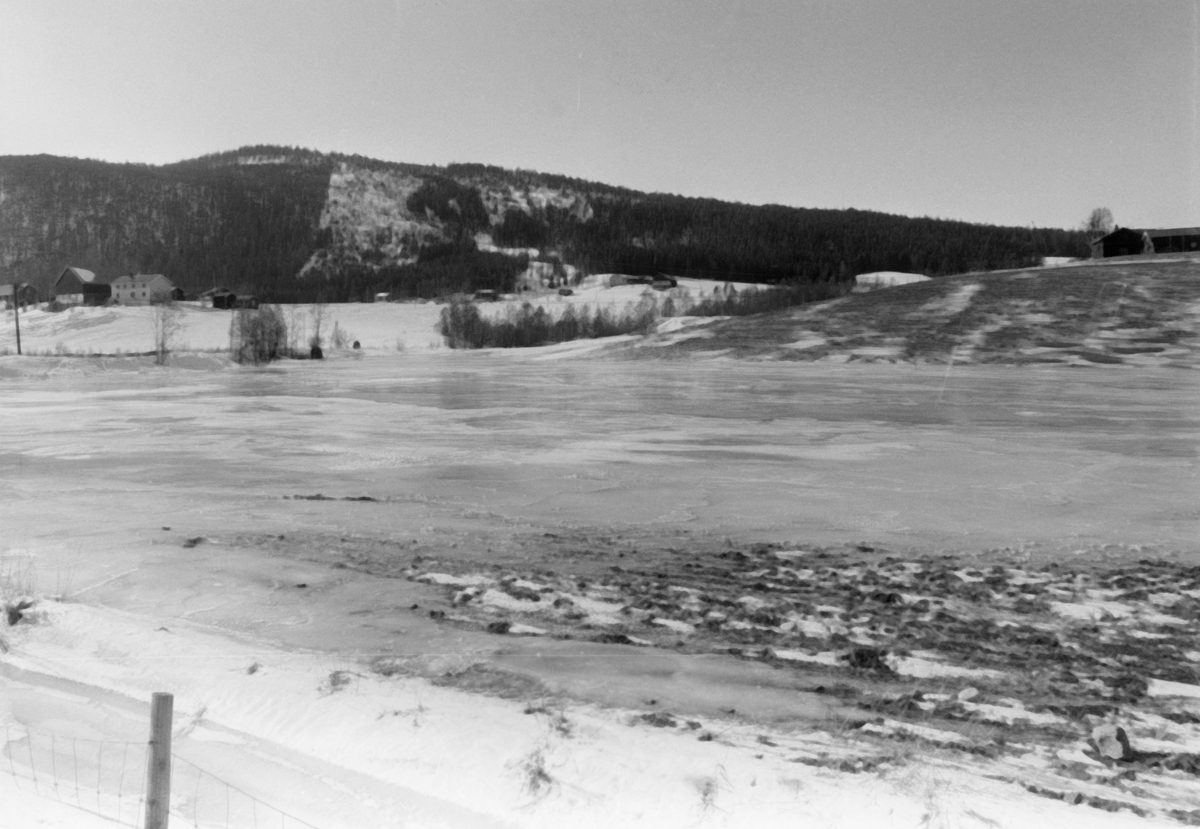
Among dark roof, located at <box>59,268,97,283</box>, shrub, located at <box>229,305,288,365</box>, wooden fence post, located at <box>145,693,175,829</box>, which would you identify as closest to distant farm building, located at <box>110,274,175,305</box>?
dark roof, located at <box>59,268,97,283</box>

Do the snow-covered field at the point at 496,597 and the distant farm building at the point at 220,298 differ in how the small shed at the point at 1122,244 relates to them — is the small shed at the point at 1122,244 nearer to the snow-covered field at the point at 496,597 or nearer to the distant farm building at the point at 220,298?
the snow-covered field at the point at 496,597

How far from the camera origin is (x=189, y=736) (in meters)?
6.54

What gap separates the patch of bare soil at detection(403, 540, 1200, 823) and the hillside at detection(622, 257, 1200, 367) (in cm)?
4676

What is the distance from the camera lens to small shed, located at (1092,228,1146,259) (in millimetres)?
97500

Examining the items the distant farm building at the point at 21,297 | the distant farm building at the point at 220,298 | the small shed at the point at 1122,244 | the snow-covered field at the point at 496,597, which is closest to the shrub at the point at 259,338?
the snow-covered field at the point at 496,597

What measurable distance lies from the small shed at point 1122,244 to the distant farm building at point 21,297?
11262 centimetres

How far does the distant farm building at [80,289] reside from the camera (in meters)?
118

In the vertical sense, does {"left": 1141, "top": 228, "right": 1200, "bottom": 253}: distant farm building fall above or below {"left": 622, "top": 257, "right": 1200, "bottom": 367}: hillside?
above

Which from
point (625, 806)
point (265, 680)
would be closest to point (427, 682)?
point (265, 680)

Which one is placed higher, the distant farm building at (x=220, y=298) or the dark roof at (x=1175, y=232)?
the dark roof at (x=1175, y=232)

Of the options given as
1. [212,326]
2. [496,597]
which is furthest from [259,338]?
[496,597]

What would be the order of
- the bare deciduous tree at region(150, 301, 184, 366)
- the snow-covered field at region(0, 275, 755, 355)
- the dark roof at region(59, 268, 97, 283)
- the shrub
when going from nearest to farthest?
the bare deciduous tree at region(150, 301, 184, 366) → the shrub → the snow-covered field at region(0, 275, 755, 355) → the dark roof at region(59, 268, 97, 283)

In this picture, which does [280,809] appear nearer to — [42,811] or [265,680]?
[42,811]

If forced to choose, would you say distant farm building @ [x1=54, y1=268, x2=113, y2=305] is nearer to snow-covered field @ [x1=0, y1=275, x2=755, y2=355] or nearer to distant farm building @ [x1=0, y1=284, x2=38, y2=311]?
distant farm building @ [x1=0, y1=284, x2=38, y2=311]
